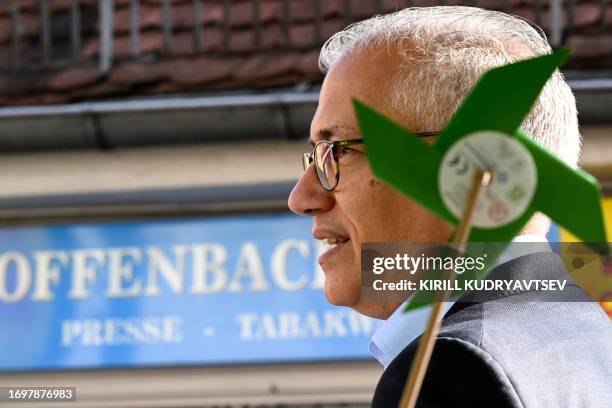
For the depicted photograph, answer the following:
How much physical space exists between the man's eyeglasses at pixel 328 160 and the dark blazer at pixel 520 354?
1.89 feet

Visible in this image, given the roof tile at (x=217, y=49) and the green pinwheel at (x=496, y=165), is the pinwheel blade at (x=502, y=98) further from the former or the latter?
the roof tile at (x=217, y=49)

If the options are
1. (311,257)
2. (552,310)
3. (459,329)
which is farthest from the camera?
(311,257)

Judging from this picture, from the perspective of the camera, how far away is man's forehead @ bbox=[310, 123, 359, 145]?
2649mm

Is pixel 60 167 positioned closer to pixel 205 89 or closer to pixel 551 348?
pixel 205 89

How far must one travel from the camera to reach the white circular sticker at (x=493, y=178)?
157cm

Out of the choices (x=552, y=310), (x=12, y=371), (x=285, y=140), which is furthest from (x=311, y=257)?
(x=552, y=310)

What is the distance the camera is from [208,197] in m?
6.95

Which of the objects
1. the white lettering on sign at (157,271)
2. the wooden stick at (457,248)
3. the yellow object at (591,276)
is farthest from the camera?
the white lettering on sign at (157,271)

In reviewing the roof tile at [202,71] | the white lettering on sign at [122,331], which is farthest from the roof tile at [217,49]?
the white lettering on sign at [122,331]

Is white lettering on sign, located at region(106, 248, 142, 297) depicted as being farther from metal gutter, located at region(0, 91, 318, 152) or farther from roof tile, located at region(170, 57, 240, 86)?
roof tile, located at region(170, 57, 240, 86)

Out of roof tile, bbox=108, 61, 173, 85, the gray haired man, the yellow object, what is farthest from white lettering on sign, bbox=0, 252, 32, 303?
the yellow object

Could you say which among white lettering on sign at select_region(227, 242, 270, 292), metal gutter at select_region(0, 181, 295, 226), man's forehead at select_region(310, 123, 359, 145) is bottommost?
white lettering on sign at select_region(227, 242, 270, 292)

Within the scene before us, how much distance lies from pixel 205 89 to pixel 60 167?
2.87ft

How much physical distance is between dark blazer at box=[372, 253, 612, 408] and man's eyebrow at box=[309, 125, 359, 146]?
0.56 metres
